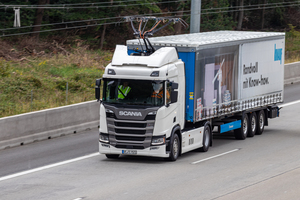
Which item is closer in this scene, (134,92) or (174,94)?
(174,94)

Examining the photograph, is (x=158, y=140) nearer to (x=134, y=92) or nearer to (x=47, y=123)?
(x=134, y=92)

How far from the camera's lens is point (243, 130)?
65.6 ft

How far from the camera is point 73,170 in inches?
586

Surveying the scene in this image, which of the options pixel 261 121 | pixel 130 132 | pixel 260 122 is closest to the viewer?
pixel 130 132

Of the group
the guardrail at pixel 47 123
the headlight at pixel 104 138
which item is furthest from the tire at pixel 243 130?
the headlight at pixel 104 138

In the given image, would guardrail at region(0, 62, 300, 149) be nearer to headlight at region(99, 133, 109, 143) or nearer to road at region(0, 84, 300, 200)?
road at region(0, 84, 300, 200)

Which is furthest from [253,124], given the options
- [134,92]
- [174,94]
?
[134,92]

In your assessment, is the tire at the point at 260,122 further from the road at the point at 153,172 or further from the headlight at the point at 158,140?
the headlight at the point at 158,140

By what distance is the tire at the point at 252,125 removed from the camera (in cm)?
2052

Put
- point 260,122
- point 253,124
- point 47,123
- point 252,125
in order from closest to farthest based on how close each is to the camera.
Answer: point 47,123, point 252,125, point 253,124, point 260,122

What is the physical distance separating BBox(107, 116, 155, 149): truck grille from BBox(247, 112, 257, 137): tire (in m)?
6.64

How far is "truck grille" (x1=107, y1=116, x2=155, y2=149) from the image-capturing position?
15016 mm

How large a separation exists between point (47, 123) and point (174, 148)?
6127 millimetres

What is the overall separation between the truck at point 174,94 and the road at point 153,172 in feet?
2.15
